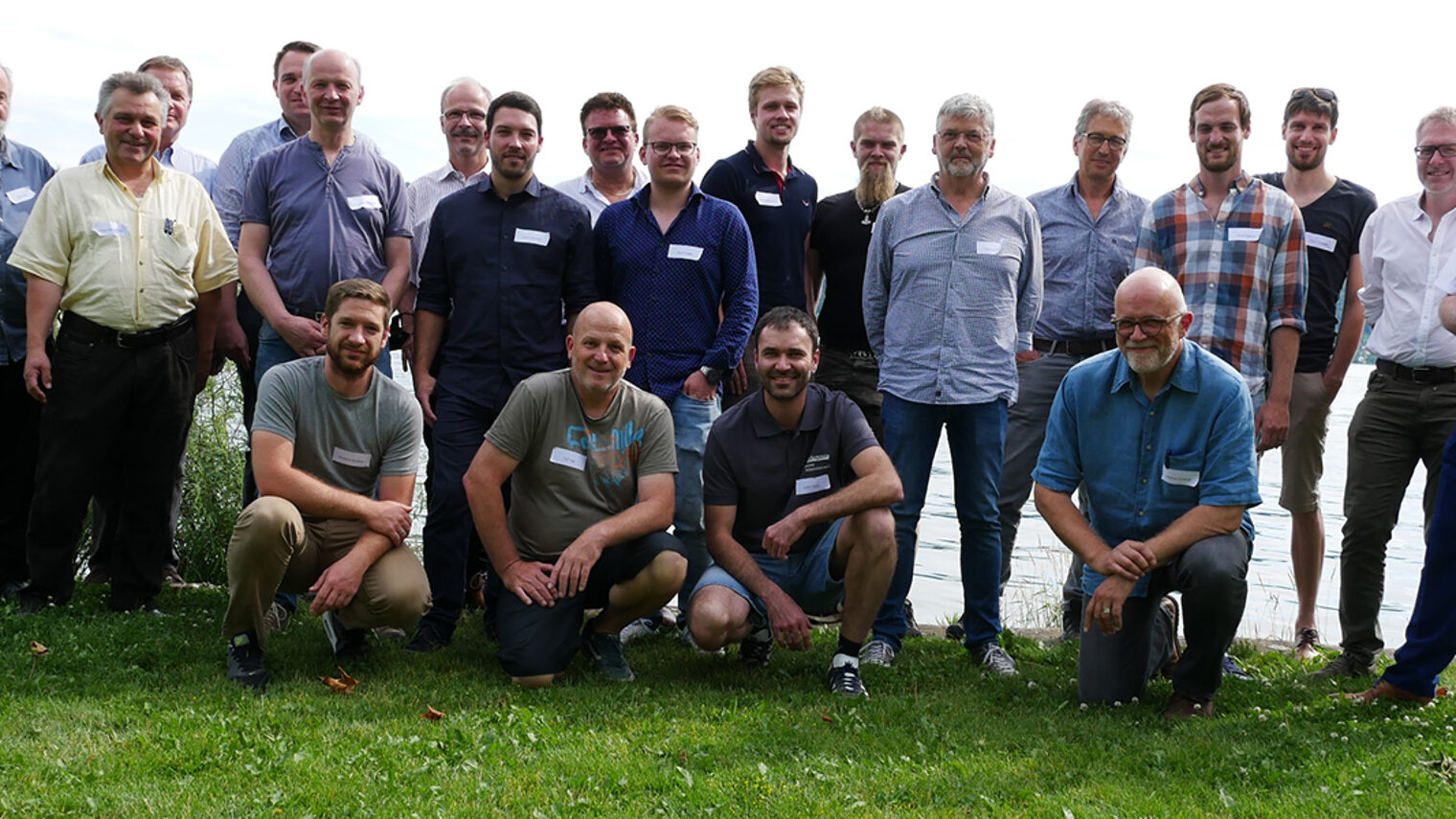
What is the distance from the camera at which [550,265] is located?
6.00 meters

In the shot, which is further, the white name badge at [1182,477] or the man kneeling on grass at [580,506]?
the man kneeling on grass at [580,506]

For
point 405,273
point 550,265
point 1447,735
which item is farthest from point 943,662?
point 405,273

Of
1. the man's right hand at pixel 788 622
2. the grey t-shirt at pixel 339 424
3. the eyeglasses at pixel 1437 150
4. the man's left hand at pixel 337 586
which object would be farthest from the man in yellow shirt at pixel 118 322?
the eyeglasses at pixel 1437 150

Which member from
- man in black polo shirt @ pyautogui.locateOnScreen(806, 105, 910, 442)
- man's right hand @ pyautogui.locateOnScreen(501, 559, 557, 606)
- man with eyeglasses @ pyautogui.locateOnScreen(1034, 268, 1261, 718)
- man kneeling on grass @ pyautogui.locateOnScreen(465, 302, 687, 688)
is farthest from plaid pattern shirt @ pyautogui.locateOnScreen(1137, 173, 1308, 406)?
man's right hand @ pyautogui.locateOnScreen(501, 559, 557, 606)

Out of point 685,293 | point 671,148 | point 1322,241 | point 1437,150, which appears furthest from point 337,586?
point 1437,150

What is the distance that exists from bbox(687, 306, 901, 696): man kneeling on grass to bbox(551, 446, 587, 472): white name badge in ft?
1.91

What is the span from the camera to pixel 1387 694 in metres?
5.10

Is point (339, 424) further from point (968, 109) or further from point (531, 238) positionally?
point (968, 109)

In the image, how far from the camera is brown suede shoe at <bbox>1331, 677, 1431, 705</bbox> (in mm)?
5059

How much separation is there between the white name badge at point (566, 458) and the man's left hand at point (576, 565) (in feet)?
1.13

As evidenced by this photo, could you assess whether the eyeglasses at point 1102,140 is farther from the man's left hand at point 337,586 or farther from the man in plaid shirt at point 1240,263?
the man's left hand at point 337,586

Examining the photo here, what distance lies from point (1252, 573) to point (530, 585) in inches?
451

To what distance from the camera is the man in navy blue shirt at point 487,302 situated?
5.80 m

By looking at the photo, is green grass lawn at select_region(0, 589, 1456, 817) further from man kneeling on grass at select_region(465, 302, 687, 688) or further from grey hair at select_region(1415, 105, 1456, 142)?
grey hair at select_region(1415, 105, 1456, 142)
